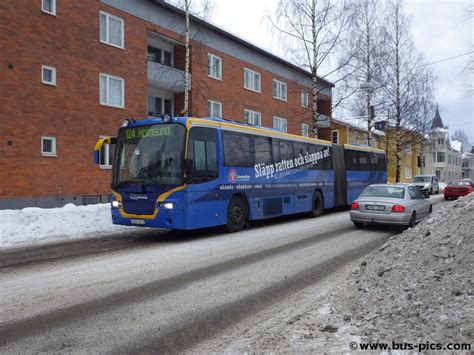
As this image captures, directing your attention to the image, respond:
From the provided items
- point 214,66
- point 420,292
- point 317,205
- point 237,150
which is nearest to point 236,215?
point 237,150

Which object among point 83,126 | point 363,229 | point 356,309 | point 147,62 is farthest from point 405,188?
point 147,62

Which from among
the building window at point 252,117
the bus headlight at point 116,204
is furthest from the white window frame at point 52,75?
the building window at point 252,117

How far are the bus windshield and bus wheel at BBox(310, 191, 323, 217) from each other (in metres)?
7.73

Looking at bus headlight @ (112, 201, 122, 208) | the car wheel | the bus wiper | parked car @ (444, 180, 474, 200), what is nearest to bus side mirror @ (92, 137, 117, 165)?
the bus wiper

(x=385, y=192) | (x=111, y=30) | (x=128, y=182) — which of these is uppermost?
(x=111, y=30)

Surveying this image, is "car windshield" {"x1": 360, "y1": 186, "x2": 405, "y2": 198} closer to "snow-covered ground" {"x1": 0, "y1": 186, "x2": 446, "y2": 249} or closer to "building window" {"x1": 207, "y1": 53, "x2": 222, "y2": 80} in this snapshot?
"snow-covered ground" {"x1": 0, "y1": 186, "x2": 446, "y2": 249}

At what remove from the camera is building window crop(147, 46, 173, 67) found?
24562 millimetres

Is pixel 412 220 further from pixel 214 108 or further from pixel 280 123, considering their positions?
pixel 280 123

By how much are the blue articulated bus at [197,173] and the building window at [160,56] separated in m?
12.8

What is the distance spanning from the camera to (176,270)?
7285 millimetres

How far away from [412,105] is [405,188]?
24.8 metres

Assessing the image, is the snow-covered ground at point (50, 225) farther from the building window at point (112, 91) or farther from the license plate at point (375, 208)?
the building window at point (112, 91)

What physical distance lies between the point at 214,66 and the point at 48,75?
1177 cm

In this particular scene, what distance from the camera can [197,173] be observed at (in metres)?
10.6
